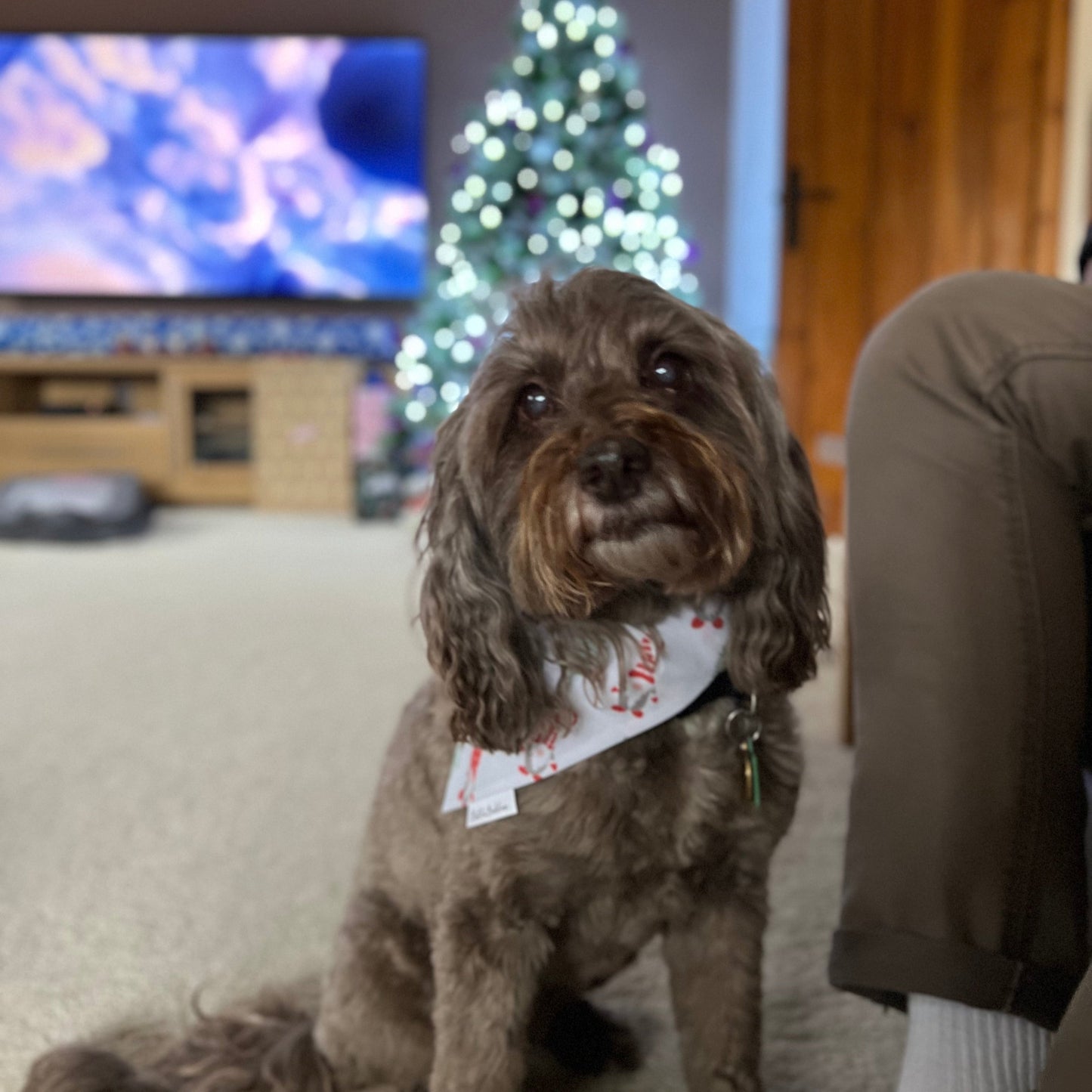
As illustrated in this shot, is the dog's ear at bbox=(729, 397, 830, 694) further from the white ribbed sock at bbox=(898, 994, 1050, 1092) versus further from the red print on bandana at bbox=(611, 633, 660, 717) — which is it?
the white ribbed sock at bbox=(898, 994, 1050, 1092)

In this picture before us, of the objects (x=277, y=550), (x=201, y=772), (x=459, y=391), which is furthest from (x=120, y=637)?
(x=459, y=391)

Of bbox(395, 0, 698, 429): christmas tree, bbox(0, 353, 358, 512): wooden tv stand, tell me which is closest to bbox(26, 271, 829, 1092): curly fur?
bbox(395, 0, 698, 429): christmas tree

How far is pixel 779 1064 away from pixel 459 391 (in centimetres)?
398

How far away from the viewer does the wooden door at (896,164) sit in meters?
3.25

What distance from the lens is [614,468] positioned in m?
0.91

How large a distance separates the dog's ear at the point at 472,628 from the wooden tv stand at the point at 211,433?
5.12 metres

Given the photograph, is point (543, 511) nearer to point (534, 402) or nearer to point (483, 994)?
point (534, 402)

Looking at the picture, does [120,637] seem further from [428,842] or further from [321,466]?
[321,466]

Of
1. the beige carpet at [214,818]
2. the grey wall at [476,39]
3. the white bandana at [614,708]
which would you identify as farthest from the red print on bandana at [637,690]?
the grey wall at [476,39]

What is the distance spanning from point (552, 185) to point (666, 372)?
4.29 m

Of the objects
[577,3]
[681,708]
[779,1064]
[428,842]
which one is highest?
[577,3]

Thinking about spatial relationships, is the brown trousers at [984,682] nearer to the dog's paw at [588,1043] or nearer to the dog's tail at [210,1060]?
the dog's paw at [588,1043]

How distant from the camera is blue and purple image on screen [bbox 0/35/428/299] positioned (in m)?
6.27

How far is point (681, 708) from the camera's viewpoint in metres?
1.00
